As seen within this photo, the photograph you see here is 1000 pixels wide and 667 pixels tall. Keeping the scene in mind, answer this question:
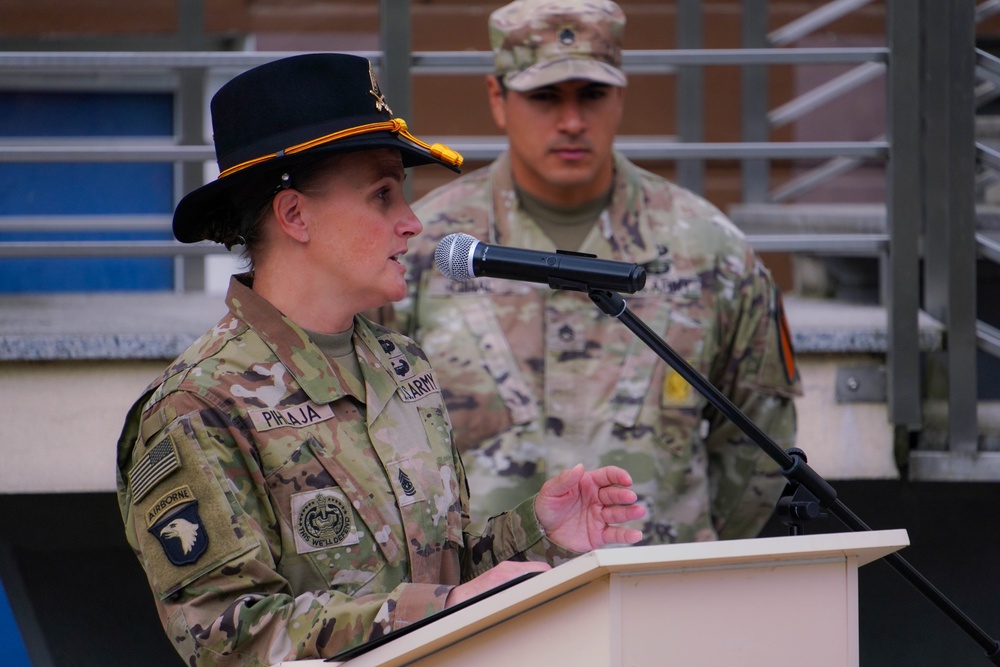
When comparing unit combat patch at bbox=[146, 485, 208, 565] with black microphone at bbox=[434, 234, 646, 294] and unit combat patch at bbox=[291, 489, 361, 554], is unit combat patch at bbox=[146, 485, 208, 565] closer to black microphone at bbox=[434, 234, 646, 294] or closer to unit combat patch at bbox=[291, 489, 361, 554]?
unit combat patch at bbox=[291, 489, 361, 554]

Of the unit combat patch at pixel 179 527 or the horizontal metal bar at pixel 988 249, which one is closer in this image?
the unit combat patch at pixel 179 527

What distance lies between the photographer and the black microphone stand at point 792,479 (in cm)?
171

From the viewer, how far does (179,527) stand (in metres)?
1.71

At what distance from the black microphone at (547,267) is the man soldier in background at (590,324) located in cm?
134

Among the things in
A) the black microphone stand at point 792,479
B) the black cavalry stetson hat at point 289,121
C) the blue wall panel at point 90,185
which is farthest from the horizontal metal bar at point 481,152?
the blue wall panel at point 90,185

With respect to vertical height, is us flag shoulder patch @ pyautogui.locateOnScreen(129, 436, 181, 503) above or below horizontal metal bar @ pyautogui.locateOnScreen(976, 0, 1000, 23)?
below

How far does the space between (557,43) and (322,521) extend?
1653mm

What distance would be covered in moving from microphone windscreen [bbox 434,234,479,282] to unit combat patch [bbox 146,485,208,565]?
0.45 metres

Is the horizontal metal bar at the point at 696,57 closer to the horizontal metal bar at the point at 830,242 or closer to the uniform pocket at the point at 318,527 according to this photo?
the horizontal metal bar at the point at 830,242

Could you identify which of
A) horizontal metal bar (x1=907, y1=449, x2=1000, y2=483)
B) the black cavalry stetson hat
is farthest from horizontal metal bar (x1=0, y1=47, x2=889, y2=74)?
the black cavalry stetson hat

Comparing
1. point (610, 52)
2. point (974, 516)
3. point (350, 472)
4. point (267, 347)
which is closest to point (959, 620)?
point (350, 472)

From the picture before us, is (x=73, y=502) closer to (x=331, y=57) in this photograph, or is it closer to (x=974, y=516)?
(x=331, y=57)

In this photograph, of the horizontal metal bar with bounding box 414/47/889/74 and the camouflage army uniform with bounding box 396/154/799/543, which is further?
the horizontal metal bar with bounding box 414/47/889/74

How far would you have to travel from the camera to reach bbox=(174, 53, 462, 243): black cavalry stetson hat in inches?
74.0
